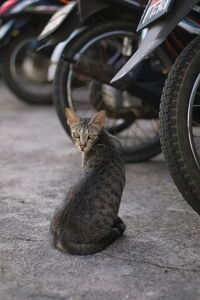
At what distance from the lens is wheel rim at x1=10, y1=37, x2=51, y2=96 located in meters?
7.47

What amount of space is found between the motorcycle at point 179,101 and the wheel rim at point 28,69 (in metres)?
4.58

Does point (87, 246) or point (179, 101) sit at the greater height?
point (179, 101)

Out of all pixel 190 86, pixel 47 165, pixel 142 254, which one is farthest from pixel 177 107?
pixel 47 165

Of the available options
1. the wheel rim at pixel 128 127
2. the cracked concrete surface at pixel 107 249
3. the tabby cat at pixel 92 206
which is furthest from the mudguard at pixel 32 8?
the tabby cat at pixel 92 206

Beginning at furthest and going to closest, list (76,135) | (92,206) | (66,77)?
(66,77), (76,135), (92,206)

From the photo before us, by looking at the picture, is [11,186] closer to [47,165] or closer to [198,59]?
[47,165]

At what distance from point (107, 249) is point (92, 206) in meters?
0.28

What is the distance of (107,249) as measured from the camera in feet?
9.89

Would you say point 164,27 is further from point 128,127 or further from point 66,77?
point 128,127

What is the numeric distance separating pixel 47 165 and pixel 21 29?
322 cm

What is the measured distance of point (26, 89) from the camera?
754 centimetres

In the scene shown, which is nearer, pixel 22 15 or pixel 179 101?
pixel 179 101

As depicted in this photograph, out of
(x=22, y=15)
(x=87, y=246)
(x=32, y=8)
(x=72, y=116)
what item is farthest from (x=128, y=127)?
(x=87, y=246)

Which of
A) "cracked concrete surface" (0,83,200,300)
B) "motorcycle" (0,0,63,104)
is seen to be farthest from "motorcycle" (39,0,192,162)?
"motorcycle" (0,0,63,104)
